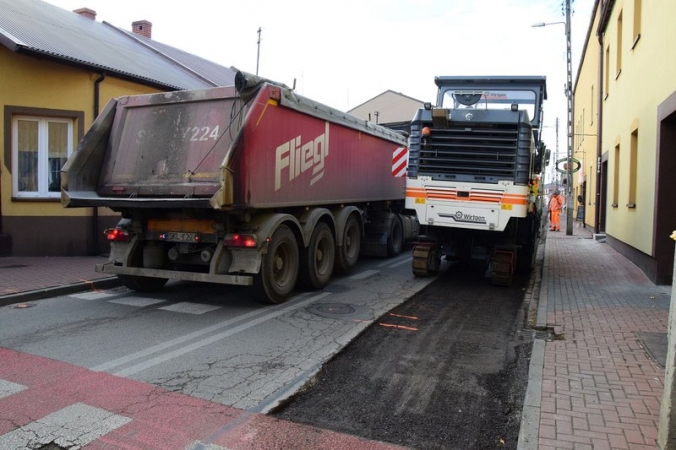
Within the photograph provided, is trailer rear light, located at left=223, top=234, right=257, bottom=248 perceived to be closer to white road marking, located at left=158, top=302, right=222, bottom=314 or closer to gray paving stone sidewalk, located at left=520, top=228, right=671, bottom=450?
white road marking, located at left=158, top=302, right=222, bottom=314

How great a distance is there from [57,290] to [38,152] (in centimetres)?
456

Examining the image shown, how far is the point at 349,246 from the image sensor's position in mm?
10430

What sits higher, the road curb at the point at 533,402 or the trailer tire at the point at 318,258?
the trailer tire at the point at 318,258

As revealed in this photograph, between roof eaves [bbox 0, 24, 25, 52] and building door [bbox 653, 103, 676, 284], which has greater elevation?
roof eaves [bbox 0, 24, 25, 52]

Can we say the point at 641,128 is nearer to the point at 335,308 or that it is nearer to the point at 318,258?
the point at 318,258

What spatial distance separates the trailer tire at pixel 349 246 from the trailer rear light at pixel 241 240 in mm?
3036

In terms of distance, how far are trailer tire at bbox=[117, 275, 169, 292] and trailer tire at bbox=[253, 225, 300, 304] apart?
2.01m

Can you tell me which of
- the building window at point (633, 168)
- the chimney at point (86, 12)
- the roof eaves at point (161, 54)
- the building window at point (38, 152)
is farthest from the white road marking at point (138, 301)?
the chimney at point (86, 12)

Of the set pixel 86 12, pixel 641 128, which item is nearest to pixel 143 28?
pixel 86 12

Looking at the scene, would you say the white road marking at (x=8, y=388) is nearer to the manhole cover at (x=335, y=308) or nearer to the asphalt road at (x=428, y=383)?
the asphalt road at (x=428, y=383)

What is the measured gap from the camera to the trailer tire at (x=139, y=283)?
7.98 m

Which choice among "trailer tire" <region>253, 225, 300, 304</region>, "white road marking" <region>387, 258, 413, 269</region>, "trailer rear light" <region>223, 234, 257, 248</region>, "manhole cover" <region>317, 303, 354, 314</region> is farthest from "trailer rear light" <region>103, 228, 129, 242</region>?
"white road marking" <region>387, 258, 413, 269</region>

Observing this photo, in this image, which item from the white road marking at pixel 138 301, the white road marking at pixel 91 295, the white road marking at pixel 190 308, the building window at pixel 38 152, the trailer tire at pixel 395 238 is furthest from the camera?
the trailer tire at pixel 395 238

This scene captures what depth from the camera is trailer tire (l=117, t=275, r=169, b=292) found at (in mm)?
7980
